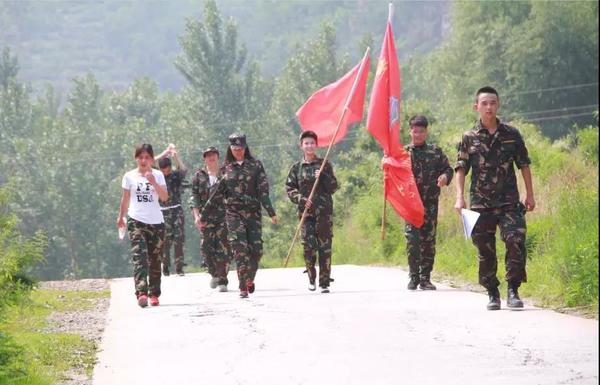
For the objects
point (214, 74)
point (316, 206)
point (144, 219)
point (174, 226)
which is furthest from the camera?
point (214, 74)

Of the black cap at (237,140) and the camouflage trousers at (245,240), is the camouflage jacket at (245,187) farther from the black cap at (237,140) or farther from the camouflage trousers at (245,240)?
the black cap at (237,140)

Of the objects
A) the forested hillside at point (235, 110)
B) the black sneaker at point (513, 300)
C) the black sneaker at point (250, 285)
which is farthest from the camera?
the forested hillside at point (235, 110)

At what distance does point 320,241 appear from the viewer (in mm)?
16188

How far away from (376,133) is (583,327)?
690cm

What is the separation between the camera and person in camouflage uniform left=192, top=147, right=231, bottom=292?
17.7 metres

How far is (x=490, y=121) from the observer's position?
12.5 meters

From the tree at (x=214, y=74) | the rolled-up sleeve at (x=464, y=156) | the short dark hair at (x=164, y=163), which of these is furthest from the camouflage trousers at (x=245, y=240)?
the tree at (x=214, y=74)

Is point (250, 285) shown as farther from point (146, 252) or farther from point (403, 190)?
point (403, 190)

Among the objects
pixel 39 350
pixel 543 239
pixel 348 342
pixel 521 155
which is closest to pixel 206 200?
pixel 543 239

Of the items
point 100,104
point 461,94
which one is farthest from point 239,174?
point 100,104

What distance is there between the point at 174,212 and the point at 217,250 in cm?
457

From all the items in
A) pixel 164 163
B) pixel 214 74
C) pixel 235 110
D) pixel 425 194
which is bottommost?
pixel 425 194

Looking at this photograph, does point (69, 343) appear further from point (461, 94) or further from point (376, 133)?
point (461, 94)

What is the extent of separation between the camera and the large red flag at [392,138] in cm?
1573
